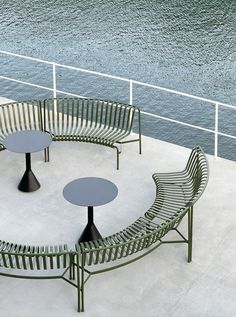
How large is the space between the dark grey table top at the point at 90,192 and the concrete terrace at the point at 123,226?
1.86 feet

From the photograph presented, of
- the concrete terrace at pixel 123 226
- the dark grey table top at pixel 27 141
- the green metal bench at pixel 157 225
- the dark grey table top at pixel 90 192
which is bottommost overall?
the concrete terrace at pixel 123 226

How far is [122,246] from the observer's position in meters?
7.24

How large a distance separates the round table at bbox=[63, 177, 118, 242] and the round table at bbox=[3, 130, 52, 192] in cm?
107

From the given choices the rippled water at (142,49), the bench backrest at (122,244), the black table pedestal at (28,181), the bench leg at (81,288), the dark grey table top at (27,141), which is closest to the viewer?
the bench leg at (81,288)

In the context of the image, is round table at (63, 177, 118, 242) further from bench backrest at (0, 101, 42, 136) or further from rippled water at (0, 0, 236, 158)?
rippled water at (0, 0, 236, 158)

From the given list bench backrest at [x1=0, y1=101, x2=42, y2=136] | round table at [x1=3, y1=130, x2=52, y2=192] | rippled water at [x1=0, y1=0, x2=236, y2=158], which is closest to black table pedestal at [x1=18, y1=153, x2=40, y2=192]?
round table at [x1=3, y1=130, x2=52, y2=192]

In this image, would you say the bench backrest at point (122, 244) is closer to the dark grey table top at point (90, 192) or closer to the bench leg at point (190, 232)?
the bench leg at point (190, 232)

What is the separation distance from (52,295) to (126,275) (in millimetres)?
806

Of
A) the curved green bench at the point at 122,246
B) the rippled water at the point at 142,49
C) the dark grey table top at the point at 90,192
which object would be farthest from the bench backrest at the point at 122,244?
the rippled water at the point at 142,49

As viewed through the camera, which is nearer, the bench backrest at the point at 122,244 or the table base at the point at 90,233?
the bench backrest at the point at 122,244

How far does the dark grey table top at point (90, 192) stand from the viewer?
7.76m

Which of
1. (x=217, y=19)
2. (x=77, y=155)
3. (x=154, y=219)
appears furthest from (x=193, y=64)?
(x=154, y=219)

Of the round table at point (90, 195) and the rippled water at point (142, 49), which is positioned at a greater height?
the round table at point (90, 195)

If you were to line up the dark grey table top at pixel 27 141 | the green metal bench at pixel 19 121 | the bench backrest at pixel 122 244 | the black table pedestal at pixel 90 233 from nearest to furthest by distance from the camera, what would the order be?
the bench backrest at pixel 122 244, the black table pedestal at pixel 90 233, the dark grey table top at pixel 27 141, the green metal bench at pixel 19 121
